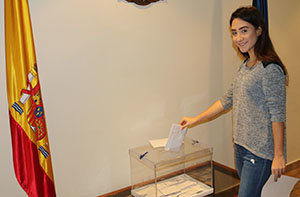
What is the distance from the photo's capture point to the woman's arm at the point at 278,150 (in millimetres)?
1559

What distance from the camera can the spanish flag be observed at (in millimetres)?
1661

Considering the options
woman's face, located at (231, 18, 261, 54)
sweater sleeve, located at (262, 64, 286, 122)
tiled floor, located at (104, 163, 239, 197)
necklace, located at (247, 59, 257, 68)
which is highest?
woman's face, located at (231, 18, 261, 54)

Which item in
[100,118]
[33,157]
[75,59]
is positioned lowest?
[33,157]

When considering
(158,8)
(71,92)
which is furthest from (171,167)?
(158,8)

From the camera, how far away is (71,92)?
201 centimetres

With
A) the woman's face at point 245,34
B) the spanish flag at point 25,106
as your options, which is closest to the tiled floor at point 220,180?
the spanish flag at point 25,106

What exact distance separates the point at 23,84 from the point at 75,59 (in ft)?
1.40

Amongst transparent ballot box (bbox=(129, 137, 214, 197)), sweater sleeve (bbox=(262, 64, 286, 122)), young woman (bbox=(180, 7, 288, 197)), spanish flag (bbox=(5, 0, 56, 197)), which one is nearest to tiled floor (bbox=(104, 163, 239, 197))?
transparent ballot box (bbox=(129, 137, 214, 197))

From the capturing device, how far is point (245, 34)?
1.69 meters

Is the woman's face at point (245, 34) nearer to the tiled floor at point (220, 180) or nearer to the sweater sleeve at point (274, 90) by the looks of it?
the sweater sleeve at point (274, 90)

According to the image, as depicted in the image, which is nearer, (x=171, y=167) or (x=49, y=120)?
(x=49, y=120)

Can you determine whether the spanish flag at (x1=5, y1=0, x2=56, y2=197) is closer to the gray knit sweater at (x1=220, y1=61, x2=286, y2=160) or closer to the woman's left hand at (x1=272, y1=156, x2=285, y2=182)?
the gray knit sweater at (x1=220, y1=61, x2=286, y2=160)

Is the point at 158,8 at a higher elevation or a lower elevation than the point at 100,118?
higher

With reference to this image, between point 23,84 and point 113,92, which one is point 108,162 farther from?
point 23,84
